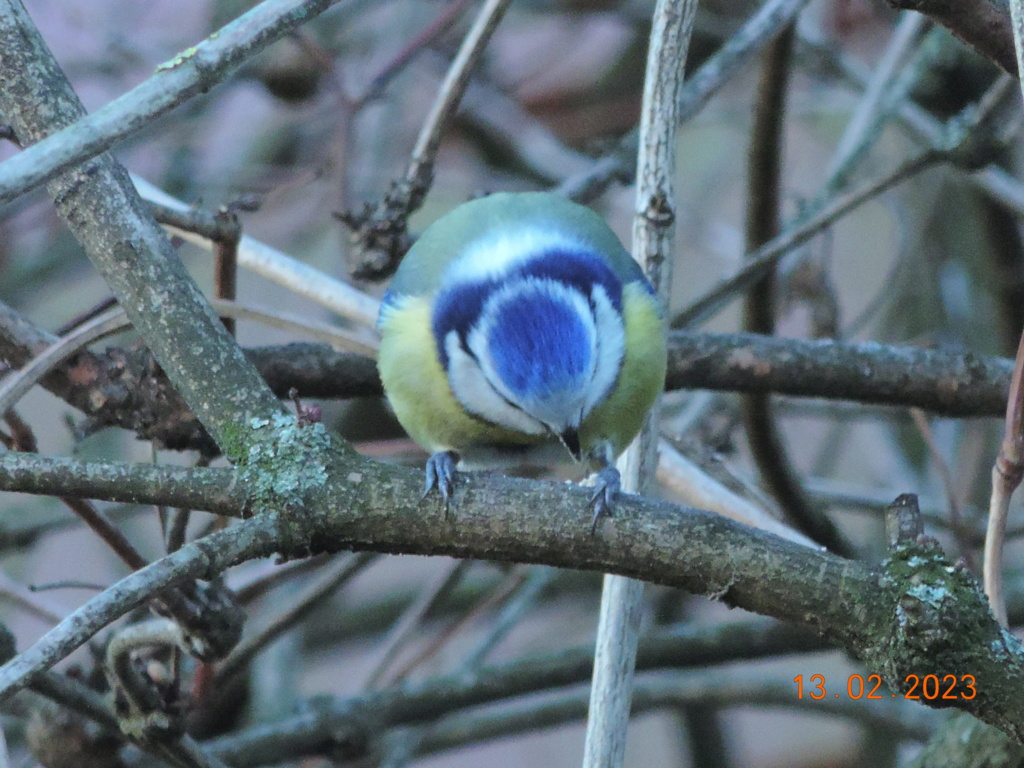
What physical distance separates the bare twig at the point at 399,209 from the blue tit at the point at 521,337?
86 mm

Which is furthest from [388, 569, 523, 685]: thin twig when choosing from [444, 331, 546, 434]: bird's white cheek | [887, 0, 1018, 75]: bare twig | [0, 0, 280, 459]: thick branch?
[887, 0, 1018, 75]: bare twig

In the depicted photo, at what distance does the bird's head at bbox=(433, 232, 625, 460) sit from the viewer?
4.49 feet

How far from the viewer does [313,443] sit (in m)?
1.04

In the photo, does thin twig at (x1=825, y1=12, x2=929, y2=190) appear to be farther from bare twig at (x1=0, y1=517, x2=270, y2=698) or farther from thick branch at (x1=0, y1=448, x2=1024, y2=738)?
bare twig at (x1=0, y1=517, x2=270, y2=698)

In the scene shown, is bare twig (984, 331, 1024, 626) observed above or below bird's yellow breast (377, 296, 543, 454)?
below

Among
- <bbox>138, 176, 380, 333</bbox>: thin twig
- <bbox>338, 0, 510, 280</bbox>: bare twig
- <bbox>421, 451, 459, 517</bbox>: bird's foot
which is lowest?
<bbox>421, 451, 459, 517</bbox>: bird's foot

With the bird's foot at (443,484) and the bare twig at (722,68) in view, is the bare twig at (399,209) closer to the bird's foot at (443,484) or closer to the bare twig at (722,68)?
the bare twig at (722,68)

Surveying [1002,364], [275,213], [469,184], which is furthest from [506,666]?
[275,213]

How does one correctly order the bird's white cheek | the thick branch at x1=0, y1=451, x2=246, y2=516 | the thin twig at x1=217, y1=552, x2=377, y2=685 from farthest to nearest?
the thin twig at x1=217, y1=552, x2=377, y2=685 < the bird's white cheek < the thick branch at x1=0, y1=451, x2=246, y2=516

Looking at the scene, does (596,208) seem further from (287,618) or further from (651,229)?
(651,229)

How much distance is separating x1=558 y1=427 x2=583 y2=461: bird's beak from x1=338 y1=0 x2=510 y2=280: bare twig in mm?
532

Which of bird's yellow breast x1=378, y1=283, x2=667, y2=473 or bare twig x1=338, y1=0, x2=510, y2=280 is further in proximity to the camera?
bare twig x1=338, y1=0, x2=510, y2=280

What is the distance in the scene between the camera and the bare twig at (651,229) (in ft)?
4.06

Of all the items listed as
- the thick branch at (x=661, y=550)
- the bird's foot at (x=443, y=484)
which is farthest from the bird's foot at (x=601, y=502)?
the bird's foot at (x=443, y=484)
